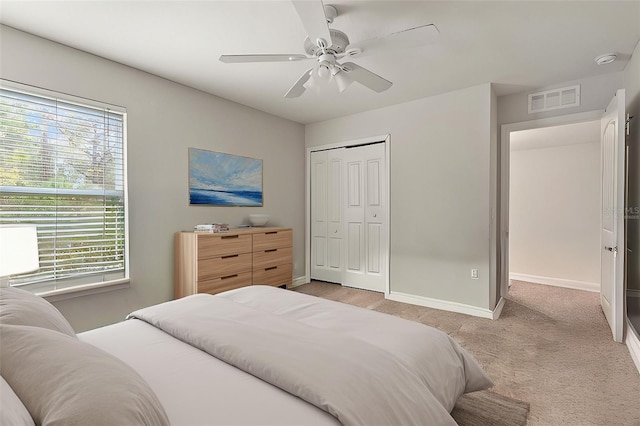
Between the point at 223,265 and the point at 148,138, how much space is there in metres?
1.48

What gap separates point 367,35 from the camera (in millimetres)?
2410

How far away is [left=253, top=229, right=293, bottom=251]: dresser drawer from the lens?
12.2 ft

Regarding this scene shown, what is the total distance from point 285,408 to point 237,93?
3.43 m

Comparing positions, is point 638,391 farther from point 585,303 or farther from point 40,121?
point 40,121

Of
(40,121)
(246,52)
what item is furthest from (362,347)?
(40,121)

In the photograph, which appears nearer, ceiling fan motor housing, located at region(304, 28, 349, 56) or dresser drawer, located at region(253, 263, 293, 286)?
ceiling fan motor housing, located at region(304, 28, 349, 56)

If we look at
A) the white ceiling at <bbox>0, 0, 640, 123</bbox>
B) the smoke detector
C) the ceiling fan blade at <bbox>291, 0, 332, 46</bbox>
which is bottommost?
the ceiling fan blade at <bbox>291, 0, 332, 46</bbox>

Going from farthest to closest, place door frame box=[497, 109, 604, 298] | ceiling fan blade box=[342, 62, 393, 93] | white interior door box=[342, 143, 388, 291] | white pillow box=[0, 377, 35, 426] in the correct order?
white interior door box=[342, 143, 388, 291], door frame box=[497, 109, 604, 298], ceiling fan blade box=[342, 62, 393, 93], white pillow box=[0, 377, 35, 426]

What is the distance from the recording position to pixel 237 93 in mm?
3621

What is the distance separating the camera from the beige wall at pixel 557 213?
4449 mm

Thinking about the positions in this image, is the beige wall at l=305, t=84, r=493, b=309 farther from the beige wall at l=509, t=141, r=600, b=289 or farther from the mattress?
the mattress

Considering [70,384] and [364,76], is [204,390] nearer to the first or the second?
[70,384]

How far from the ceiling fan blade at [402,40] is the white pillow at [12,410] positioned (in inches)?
82.3

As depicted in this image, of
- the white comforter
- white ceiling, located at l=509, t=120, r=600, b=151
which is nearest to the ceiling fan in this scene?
the white comforter
